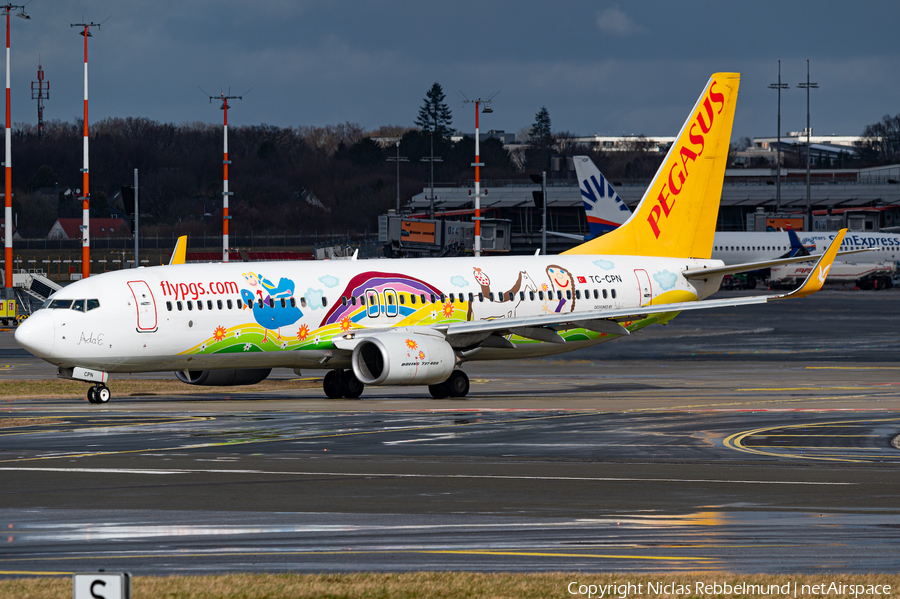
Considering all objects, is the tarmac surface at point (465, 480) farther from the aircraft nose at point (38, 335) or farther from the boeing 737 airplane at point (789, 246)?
the boeing 737 airplane at point (789, 246)

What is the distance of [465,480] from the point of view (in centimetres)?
2009

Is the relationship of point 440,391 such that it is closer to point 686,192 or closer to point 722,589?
point 686,192

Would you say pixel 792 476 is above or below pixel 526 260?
below

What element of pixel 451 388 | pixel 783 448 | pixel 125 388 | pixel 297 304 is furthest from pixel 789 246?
pixel 783 448

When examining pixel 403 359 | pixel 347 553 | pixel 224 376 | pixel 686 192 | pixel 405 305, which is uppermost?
pixel 686 192

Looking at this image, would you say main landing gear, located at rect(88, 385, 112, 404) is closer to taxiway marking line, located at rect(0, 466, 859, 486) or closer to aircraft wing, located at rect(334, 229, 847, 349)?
aircraft wing, located at rect(334, 229, 847, 349)

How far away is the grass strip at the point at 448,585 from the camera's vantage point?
1195cm

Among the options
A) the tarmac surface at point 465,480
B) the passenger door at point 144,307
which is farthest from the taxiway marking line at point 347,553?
the passenger door at point 144,307

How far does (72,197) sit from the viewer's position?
194000mm

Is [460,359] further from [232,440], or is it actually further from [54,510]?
[54,510]

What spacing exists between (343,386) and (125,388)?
7.96 metres

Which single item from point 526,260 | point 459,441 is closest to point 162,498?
point 459,441

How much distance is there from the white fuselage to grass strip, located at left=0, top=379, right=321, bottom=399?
4622mm

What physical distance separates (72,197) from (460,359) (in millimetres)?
168492
